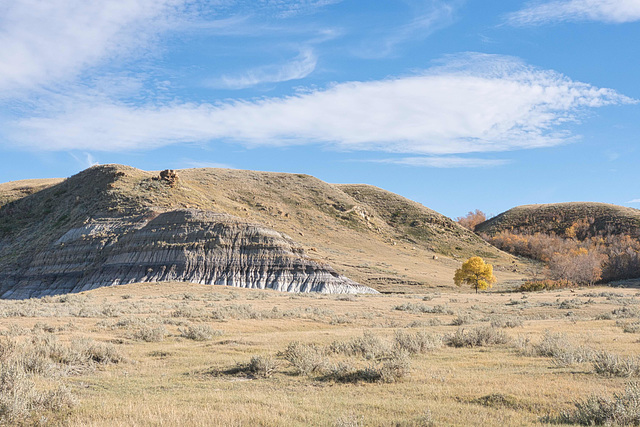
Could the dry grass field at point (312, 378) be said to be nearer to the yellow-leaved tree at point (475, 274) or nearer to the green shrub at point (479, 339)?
the green shrub at point (479, 339)

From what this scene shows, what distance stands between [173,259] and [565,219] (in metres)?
122

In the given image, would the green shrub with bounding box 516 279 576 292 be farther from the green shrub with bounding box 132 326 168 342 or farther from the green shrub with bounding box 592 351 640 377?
the green shrub with bounding box 132 326 168 342

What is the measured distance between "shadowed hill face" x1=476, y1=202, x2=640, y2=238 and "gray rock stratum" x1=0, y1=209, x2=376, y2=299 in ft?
314

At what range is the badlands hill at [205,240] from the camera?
51750 millimetres

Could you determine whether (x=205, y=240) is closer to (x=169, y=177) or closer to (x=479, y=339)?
(x=169, y=177)

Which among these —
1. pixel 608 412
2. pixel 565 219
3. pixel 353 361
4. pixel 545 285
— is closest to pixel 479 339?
pixel 353 361

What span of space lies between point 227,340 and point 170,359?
3482 mm

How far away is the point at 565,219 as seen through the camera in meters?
137

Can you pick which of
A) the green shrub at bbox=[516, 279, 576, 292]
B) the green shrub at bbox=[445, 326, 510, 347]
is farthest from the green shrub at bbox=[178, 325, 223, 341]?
the green shrub at bbox=[516, 279, 576, 292]

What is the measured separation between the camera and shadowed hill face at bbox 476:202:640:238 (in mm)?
124062

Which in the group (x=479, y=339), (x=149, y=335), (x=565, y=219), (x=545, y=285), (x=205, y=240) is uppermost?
(x=565, y=219)

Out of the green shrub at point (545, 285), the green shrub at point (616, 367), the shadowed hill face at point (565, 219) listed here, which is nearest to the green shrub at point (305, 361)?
the green shrub at point (616, 367)

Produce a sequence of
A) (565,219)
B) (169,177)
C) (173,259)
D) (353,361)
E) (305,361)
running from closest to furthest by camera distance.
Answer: (305,361)
(353,361)
(173,259)
(169,177)
(565,219)

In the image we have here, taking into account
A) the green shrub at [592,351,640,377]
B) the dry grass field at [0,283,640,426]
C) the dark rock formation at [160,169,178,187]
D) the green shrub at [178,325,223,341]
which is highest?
the dark rock formation at [160,169,178,187]
